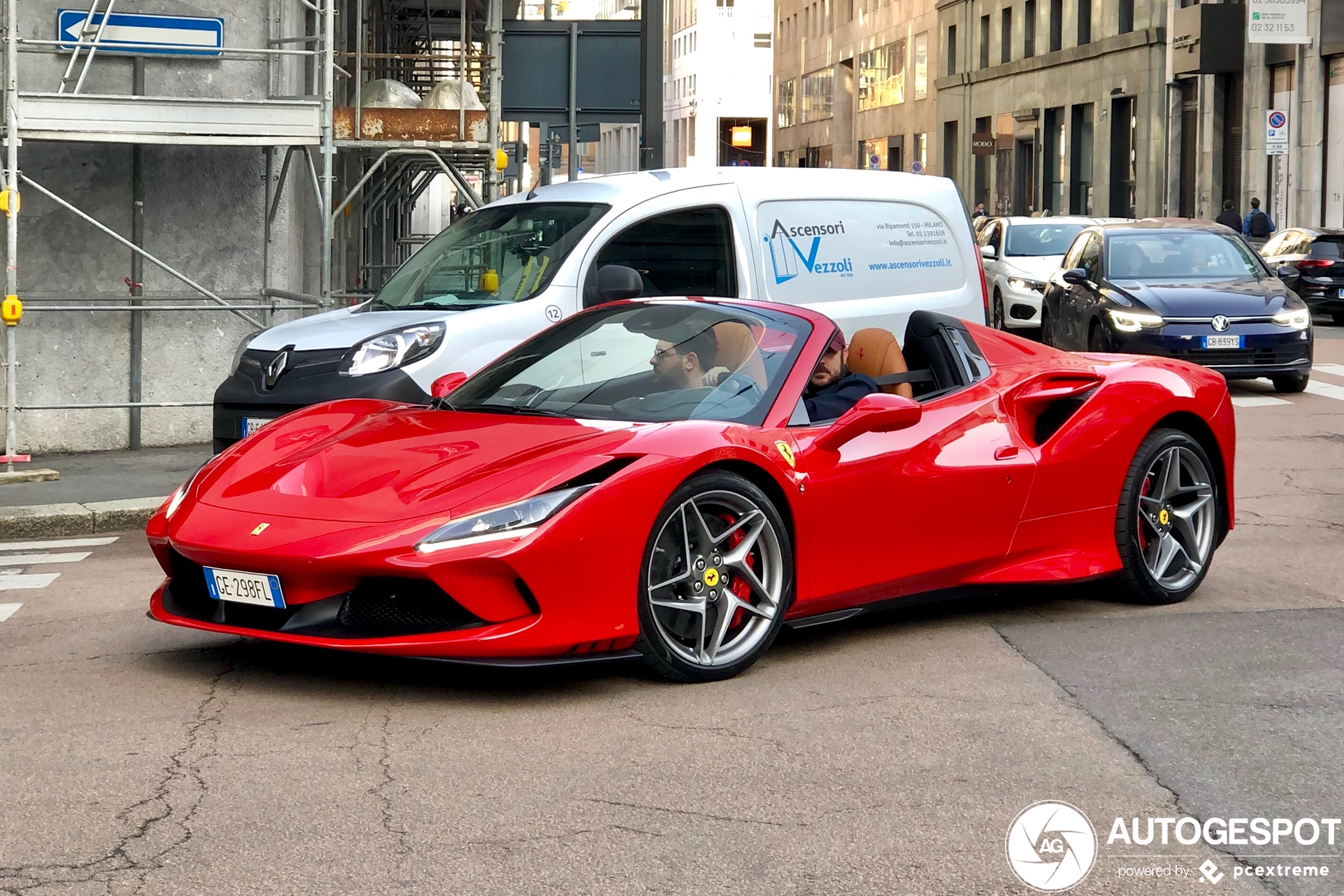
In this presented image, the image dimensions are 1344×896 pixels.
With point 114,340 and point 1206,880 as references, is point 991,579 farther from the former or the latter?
point 114,340

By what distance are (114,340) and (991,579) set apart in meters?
8.72

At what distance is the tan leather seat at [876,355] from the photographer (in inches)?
273

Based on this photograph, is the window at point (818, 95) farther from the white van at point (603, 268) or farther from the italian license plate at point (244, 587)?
the italian license plate at point (244, 587)

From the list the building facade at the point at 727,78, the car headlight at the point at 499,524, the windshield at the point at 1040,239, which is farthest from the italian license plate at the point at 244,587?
the building facade at the point at 727,78

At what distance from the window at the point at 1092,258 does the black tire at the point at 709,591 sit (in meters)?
12.3

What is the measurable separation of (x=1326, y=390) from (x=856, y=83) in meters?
66.8

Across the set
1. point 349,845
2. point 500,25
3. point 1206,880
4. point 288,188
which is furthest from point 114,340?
point 1206,880

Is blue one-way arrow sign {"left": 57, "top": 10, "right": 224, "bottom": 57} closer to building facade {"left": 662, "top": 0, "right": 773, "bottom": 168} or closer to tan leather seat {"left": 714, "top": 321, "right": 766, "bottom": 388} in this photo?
tan leather seat {"left": 714, "top": 321, "right": 766, "bottom": 388}

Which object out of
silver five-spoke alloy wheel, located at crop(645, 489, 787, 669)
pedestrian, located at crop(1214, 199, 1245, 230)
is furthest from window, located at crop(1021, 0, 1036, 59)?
silver five-spoke alloy wheel, located at crop(645, 489, 787, 669)

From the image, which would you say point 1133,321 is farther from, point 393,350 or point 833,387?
point 833,387

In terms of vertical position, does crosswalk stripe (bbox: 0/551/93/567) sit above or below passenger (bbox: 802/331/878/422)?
below

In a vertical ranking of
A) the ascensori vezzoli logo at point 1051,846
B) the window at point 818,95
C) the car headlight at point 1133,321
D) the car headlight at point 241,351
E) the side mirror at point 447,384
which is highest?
the window at point 818,95

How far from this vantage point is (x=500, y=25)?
50.9ft

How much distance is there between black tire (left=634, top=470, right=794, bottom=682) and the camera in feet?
18.1
